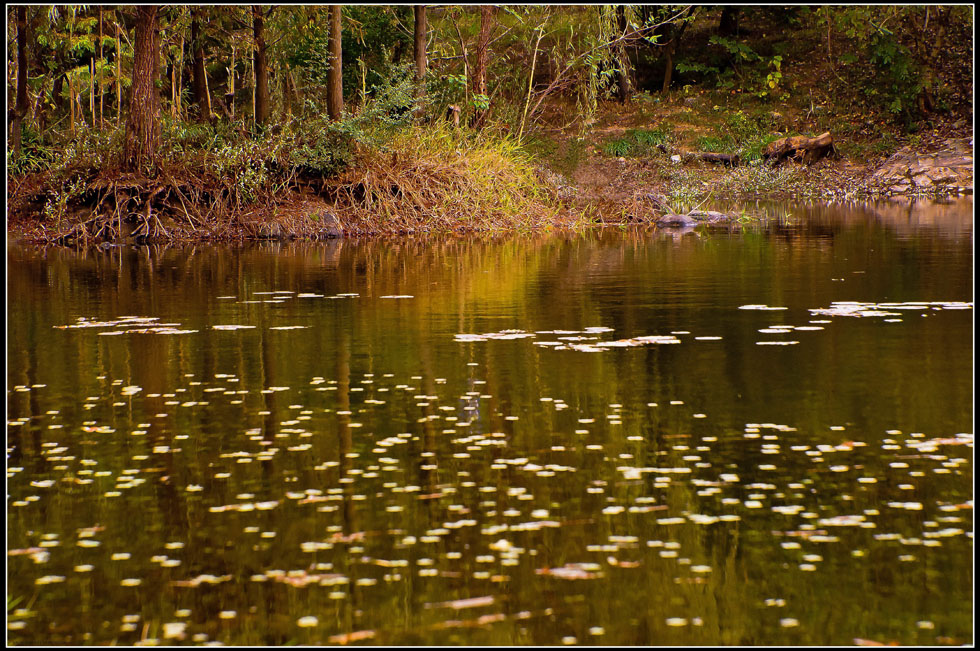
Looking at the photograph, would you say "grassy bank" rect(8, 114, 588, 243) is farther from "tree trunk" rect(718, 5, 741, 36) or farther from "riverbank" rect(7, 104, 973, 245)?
"tree trunk" rect(718, 5, 741, 36)

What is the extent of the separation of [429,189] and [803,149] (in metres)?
19.9

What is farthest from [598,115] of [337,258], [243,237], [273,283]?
[273,283]

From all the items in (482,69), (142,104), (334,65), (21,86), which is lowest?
(142,104)

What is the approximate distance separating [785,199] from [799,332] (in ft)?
95.9

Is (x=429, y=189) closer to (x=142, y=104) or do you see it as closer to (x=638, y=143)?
(x=142, y=104)

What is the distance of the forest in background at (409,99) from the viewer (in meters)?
24.8

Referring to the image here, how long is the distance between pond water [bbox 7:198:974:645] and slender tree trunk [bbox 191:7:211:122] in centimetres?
2126

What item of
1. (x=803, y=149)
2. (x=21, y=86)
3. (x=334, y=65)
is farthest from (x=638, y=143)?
(x=21, y=86)

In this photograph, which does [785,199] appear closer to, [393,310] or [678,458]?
[393,310]

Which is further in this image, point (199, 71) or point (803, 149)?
point (803, 149)

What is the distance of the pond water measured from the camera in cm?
465

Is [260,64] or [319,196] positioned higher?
[260,64]

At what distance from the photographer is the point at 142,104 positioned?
24.4 meters

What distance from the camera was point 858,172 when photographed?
138ft
